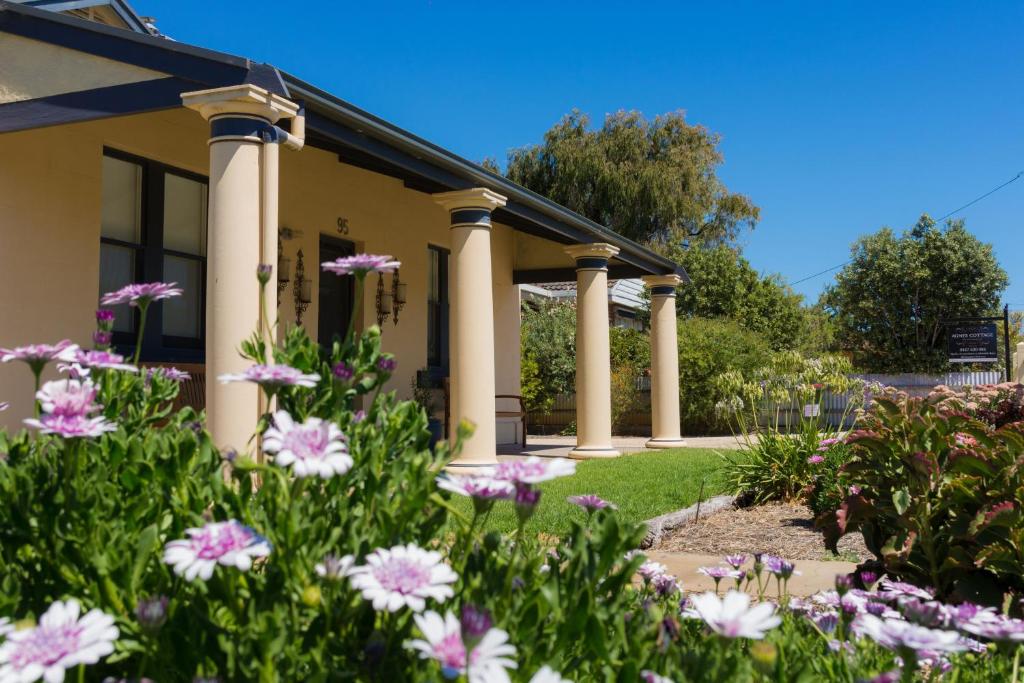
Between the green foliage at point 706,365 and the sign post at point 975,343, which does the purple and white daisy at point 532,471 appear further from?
the sign post at point 975,343

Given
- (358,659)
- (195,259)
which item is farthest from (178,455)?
(195,259)

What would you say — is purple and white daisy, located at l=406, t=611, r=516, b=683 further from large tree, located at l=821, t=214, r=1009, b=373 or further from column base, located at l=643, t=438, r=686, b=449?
large tree, located at l=821, t=214, r=1009, b=373

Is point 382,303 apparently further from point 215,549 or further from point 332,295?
point 215,549

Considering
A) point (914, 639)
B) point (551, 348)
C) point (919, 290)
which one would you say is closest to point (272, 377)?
point (914, 639)

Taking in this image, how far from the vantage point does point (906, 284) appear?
930 inches

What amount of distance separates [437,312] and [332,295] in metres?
2.03

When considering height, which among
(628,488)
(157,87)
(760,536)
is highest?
(157,87)

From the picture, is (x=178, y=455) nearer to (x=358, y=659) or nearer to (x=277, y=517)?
(x=277, y=517)

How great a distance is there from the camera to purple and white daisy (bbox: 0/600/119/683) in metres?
1.08

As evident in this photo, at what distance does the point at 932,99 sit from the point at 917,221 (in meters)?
3.50

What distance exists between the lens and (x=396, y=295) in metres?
11.2

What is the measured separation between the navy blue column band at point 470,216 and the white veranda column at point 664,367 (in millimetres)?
5446

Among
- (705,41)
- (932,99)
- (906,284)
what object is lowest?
(906,284)

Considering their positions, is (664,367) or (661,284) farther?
(661,284)
